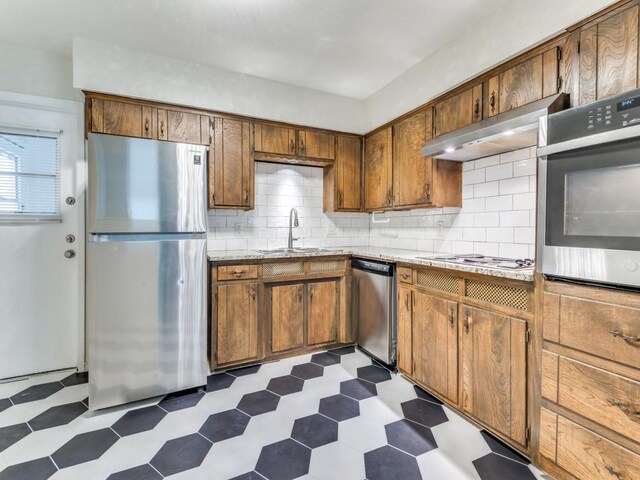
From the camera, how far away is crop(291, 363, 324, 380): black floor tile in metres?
2.47

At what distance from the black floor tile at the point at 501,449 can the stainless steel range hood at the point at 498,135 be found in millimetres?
1694

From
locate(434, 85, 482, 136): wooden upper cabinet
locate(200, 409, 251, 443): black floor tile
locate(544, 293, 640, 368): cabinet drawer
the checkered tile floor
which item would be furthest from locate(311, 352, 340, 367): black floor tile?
locate(434, 85, 482, 136): wooden upper cabinet

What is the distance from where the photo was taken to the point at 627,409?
3.89 feet

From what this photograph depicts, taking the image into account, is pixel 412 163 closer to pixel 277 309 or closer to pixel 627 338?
pixel 277 309

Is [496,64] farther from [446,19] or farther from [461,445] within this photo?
[461,445]

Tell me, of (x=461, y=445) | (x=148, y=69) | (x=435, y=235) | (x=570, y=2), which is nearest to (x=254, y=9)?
(x=148, y=69)

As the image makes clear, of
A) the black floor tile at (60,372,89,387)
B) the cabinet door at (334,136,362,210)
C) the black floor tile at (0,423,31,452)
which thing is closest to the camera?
the black floor tile at (0,423,31,452)

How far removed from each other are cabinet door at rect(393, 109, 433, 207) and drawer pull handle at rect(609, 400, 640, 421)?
166cm

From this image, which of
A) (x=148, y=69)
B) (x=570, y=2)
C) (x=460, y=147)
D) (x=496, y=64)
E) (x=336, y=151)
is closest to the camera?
(x=570, y=2)

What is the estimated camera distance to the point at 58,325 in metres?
A: 2.60

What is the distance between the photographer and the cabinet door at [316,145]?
317cm

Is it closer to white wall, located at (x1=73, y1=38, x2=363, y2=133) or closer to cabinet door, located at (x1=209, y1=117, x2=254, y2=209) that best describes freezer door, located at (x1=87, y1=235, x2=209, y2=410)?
cabinet door, located at (x1=209, y1=117, x2=254, y2=209)

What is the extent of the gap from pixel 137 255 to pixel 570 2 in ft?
9.26

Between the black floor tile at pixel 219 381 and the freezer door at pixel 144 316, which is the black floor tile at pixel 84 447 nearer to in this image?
the freezer door at pixel 144 316
